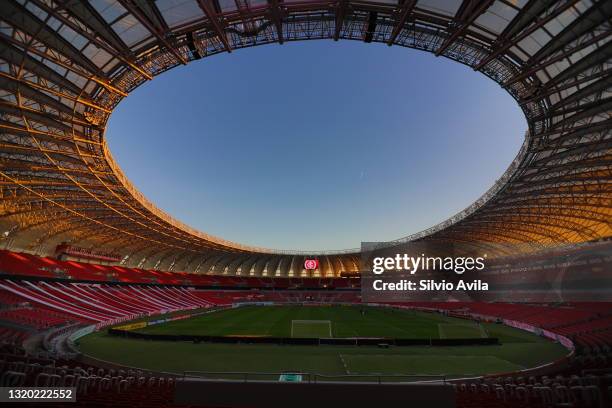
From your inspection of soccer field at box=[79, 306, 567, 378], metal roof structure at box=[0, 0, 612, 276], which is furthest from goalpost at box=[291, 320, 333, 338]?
metal roof structure at box=[0, 0, 612, 276]

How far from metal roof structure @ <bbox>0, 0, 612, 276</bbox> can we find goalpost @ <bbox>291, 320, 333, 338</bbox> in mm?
23548

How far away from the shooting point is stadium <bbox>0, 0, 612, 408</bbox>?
14.0 meters

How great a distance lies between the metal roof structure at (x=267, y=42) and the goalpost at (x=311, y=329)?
23548mm

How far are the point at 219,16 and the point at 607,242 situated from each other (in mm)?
49033

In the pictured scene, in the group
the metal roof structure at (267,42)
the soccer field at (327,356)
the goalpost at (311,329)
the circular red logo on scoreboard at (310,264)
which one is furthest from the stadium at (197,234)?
the circular red logo on scoreboard at (310,264)

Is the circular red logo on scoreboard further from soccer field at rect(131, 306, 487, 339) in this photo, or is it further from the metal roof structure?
the metal roof structure

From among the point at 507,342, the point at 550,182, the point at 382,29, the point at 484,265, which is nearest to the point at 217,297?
the point at 484,265

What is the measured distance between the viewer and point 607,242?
42531 mm

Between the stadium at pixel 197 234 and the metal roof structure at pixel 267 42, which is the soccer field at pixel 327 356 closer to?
the stadium at pixel 197 234

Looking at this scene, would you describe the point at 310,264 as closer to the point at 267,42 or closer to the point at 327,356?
the point at 327,356

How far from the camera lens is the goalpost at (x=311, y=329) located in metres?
36.4

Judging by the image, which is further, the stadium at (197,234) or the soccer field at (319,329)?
the soccer field at (319,329)

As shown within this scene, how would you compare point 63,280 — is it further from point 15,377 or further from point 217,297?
point 15,377

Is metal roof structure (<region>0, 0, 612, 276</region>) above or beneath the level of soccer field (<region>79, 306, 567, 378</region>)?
above
